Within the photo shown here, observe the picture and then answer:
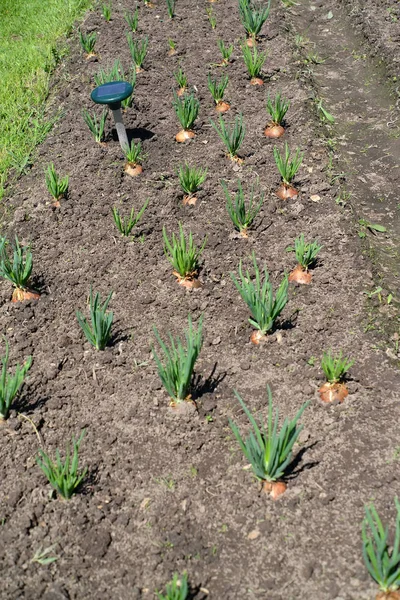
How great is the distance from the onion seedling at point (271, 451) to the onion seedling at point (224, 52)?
3.30 m

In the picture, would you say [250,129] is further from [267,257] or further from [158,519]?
[158,519]

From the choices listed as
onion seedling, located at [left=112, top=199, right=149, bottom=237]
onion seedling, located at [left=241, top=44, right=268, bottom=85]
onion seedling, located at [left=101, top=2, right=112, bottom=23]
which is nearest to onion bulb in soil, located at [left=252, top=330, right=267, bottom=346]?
onion seedling, located at [left=112, top=199, right=149, bottom=237]

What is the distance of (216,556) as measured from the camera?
2.44 metres

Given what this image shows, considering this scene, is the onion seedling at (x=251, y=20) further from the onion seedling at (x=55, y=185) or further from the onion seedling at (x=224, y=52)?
the onion seedling at (x=55, y=185)

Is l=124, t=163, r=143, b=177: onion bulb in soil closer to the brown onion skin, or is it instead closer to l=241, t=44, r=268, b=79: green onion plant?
the brown onion skin

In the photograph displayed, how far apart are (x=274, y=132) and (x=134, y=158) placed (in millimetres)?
947

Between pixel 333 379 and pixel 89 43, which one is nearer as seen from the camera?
pixel 333 379

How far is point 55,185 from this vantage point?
13.1 ft

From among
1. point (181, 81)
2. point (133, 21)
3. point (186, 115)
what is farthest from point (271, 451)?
point (133, 21)

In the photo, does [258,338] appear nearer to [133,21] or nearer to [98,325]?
[98,325]

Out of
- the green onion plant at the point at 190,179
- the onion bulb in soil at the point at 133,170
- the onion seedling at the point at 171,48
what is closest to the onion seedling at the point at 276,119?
the green onion plant at the point at 190,179

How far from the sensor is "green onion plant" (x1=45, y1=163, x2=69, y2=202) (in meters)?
3.95

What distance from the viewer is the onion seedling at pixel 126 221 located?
3.68 m

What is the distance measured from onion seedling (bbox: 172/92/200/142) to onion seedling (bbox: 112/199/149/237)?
31.0 inches
